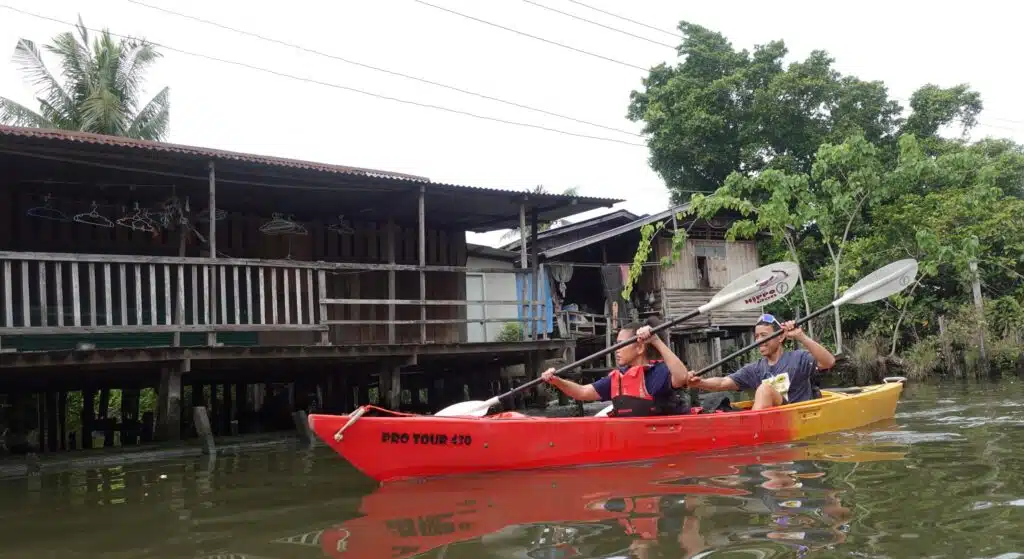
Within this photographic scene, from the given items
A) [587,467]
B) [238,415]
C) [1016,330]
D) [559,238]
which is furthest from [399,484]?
[1016,330]

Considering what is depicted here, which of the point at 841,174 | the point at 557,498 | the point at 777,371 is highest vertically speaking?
the point at 841,174

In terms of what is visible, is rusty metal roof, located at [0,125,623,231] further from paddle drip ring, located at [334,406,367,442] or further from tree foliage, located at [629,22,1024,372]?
tree foliage, located at [629,22,1024,372]

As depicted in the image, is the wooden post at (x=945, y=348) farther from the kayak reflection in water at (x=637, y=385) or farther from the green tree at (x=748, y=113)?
the kayak reflection in water at (x=637, y=385)

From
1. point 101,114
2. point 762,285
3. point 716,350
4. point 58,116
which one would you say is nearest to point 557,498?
point 762,285

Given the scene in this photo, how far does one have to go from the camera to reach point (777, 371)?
26.2ft

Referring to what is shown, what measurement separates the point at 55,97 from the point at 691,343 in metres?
15.4

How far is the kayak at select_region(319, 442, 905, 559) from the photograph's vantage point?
4.36 m

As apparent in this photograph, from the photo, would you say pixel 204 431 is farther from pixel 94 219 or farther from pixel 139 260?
pixel 94 219

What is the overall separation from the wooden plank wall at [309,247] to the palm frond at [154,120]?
957 centimetres

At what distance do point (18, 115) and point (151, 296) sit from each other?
13.3 meters

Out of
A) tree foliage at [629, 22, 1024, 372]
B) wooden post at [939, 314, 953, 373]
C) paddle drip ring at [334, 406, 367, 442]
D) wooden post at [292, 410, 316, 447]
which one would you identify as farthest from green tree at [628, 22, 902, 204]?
paddle drip ring at [334, 406, 367, 442]

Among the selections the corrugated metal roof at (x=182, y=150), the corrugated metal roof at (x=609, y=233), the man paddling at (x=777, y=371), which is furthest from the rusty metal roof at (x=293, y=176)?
the man paddling at (x=777, y=371)

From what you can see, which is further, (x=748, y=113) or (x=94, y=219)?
(x=748, y=113)

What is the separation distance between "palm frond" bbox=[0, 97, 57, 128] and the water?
13157 mm
